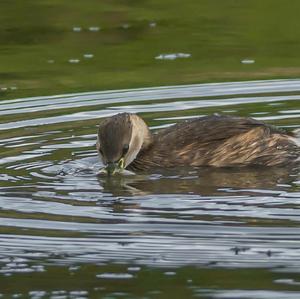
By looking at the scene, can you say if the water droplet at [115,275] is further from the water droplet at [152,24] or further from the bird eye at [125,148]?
the water droplet at [152,24]

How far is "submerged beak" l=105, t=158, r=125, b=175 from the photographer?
403 inches

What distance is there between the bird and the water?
0.17 m

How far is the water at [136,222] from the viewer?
746 centimetres

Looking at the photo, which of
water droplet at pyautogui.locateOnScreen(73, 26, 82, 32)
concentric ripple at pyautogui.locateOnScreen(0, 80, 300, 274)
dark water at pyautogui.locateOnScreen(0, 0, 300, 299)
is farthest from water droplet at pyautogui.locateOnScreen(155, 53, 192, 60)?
concentric ripple at pyautogui.locateOnScreen(0, 80, 300, 274)

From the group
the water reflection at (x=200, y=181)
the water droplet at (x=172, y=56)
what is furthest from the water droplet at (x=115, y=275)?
the water droplet at (x=172, y=56)

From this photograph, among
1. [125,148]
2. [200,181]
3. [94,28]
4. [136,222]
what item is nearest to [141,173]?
[125,148]

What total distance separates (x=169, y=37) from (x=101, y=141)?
5.57 metres

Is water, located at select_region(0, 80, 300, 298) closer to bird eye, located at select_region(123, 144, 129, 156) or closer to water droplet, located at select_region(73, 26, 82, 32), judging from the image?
bird eye, located at select_region(123, 144, 129, 156)

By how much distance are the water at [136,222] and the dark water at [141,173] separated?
0.04 ft

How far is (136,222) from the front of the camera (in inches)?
340

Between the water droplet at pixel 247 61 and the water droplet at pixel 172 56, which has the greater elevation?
the water droplet at pixel 172 56

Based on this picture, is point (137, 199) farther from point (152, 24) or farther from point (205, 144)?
point (152, 24)

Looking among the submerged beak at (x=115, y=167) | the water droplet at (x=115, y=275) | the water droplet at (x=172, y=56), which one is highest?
the water droplet at (x=172, y=56)

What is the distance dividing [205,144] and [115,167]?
2.59 ft
